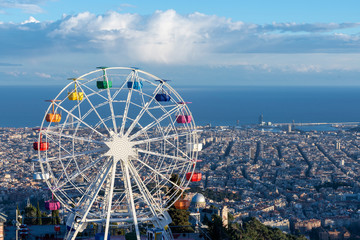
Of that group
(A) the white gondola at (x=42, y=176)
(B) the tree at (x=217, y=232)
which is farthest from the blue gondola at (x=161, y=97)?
(B) the tree at (x=217, y=232)

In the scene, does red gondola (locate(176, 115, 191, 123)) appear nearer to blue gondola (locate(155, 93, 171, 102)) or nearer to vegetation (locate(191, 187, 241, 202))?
blue gondola (locate(155, 93, 171, 102))

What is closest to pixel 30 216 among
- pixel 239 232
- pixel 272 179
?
pixel 239 232

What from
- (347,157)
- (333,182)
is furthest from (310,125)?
(333,182)

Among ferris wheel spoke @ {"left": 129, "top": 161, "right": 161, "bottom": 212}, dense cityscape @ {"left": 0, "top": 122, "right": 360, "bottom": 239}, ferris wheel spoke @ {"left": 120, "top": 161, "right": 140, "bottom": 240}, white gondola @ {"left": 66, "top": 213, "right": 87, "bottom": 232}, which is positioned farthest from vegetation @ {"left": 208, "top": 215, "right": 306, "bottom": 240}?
white gondola @ {"left": 66, "top": 213, "right": 87, "bottom": 232}

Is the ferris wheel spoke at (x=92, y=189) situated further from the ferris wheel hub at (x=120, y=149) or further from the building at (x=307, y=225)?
the building at (x=307, y=225)

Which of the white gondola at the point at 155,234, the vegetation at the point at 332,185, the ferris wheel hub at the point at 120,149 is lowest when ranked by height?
the vegetation at the point at 332,185

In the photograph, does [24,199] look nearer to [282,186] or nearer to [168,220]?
[282,186]
